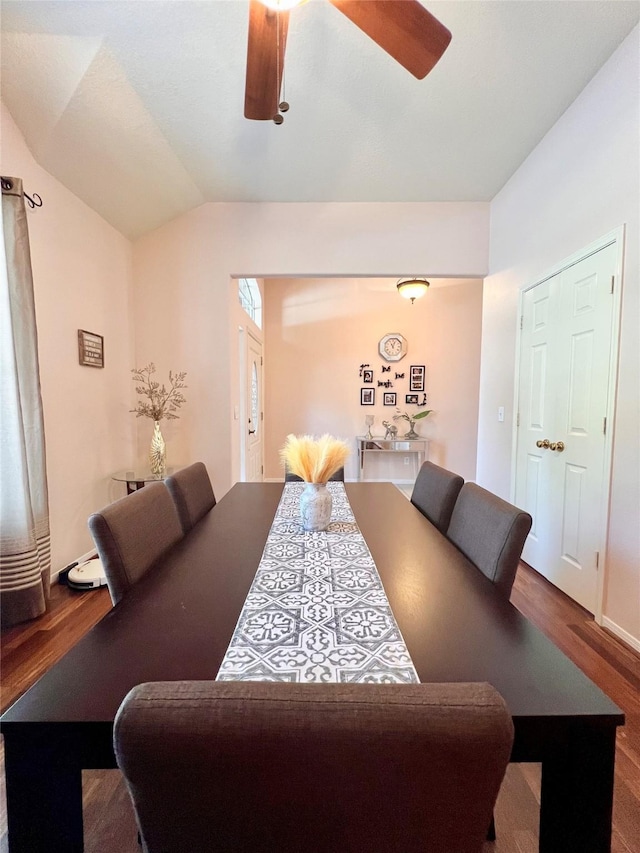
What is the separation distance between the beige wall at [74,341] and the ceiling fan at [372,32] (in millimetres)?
1568

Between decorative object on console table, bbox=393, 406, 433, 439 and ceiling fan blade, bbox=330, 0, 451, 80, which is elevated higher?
ceiling fan blade, bbox=330, 0, 451, 80

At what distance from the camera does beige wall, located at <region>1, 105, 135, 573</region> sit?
2.26m

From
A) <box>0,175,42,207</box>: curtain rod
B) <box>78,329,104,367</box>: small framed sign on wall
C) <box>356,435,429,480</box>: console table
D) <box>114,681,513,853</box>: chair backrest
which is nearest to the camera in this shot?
<box>114,681,513,853</box>: chair backrest

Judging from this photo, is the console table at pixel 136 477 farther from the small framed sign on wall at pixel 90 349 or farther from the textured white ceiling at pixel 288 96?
the textured white ceiling at pixel 288 96

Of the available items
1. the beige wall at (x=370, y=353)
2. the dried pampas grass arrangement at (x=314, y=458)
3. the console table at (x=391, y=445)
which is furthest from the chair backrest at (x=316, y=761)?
the beige wall at (x=370, y=353)

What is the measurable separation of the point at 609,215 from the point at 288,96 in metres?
1.88

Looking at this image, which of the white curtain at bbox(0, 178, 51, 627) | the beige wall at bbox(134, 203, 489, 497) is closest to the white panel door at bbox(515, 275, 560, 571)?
the beige wall at bbox(134, 203, 489, 497)

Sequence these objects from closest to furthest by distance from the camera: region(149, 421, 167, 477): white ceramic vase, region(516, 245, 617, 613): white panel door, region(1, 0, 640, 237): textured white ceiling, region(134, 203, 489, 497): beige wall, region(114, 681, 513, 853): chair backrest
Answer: region(114, 681, 513, 853): chair backrest, region(1, 0, 640, 237): textured white ceiling, region(516, 245, 617, 613): white panel door, region(149, 421, 167, 477): white ceramic vase, region(134, 203, 489, 497): beige wall

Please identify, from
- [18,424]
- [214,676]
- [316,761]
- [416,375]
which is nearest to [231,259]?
[18,424]

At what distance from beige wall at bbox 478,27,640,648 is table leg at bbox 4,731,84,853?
88.6 inches

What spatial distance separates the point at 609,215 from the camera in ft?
6.36

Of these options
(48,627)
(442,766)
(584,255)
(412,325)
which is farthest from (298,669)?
(412,325)

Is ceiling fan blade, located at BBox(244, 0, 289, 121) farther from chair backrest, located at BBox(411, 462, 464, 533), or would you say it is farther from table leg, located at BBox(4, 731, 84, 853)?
table leg, located at BBox(4, 731, 84, 853)

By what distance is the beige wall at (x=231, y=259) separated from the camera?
3170 mm
